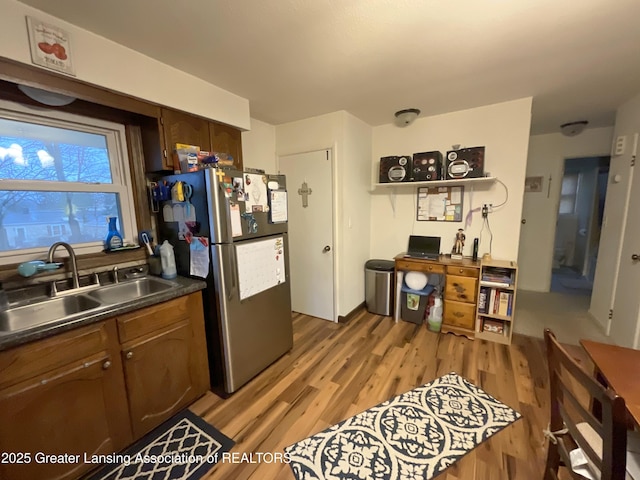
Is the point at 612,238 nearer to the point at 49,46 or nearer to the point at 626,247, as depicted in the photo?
the point at 626,247

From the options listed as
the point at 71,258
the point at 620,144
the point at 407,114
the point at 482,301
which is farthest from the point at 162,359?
the point at 620,144

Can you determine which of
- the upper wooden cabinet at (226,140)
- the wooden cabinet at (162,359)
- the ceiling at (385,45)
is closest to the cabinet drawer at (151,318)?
the wooden cabinet at (162,359)

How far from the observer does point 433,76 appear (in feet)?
6.84

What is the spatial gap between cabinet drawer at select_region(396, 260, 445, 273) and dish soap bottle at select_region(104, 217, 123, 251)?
2.61 metres

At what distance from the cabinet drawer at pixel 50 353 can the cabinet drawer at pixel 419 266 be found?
103 inches

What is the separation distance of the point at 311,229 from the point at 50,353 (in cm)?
231

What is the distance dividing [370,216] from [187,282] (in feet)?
7.97

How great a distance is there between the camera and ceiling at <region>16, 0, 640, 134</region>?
4.43 ft

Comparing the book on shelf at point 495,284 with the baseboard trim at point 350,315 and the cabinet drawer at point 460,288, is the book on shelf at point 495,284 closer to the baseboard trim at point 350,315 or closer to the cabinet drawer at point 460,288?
the cabinet drawer at point 460,288

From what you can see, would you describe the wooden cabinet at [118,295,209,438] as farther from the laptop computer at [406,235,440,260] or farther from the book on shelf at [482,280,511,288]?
the book on shelf at [482,280,511,288]

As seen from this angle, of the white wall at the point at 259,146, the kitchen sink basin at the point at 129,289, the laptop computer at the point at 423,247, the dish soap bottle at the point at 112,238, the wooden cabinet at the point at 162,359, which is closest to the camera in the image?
the wooden cabinet at the point at 162,359

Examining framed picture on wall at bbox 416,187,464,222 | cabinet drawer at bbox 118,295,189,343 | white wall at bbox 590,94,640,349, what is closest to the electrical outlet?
white wall at bbox 590,94,640,349

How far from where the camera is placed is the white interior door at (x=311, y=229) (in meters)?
2.97

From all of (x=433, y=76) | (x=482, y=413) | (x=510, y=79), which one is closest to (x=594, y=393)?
(x=482, y=413)
